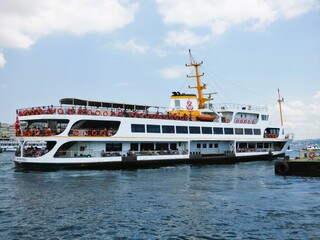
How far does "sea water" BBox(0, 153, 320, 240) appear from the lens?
531 inches

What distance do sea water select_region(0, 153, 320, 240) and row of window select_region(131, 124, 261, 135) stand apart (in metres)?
11.6

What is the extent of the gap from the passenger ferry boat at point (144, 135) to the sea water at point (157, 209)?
6239 mm

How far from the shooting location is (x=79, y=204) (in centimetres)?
1802

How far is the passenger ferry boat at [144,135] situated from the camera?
32.6m

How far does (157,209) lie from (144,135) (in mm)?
21123

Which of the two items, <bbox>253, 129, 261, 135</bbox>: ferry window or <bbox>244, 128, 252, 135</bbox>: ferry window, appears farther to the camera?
<bbox>253, 129, 261, 135</bbox>: ferry window

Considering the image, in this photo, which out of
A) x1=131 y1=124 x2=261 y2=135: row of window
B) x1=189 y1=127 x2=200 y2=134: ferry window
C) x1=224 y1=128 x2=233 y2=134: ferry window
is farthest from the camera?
x1=224 y1=128 x2=233 y2=134: ferry window

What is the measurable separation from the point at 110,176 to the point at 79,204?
1133 cm

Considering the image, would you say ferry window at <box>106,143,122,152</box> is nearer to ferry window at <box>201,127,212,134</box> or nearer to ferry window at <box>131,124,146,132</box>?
ferry window at <box>131,124,146,132</box>

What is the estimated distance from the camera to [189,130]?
42.5m

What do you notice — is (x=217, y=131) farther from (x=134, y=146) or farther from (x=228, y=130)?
(x=134, y=146)

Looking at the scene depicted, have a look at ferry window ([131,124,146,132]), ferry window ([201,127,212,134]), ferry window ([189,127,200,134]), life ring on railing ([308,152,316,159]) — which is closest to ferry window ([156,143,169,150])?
ferry window ([131,124,146,132])

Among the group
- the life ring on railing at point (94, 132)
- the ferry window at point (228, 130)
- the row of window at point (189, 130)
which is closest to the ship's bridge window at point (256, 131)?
the row of window at point (189, 130)

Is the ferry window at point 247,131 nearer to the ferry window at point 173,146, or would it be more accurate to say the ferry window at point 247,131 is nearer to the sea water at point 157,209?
the ferry window at point 173,146
